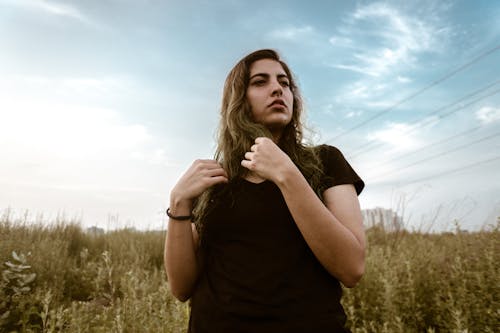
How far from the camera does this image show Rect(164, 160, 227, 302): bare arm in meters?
2.03

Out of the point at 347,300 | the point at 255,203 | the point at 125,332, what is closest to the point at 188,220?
the point at 255,203

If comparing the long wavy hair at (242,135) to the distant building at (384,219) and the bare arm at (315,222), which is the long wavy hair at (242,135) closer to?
the bare arm at (315,222)

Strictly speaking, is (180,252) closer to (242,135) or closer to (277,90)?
(242,135)

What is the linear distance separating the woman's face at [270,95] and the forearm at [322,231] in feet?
2.42

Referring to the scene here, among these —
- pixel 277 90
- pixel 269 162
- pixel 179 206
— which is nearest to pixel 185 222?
pixel 179 206

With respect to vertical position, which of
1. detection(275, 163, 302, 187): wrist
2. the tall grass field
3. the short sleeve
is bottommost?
the tall grass field

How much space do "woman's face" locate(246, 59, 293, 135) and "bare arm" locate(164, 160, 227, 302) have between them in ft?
1.84

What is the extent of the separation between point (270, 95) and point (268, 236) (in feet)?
3.28

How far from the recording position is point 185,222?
6.75 feet

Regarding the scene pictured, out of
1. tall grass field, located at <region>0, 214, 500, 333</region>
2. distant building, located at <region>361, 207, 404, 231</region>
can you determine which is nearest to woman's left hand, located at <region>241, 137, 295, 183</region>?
tall grass field, located at <region>0, 214, 500, 333</region>

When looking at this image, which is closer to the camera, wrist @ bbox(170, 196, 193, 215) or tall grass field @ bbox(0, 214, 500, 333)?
wrist @ bbox(170, 196, 193, 215)

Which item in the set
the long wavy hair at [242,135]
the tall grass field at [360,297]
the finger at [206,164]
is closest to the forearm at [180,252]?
the long wavy hair at [242,135]

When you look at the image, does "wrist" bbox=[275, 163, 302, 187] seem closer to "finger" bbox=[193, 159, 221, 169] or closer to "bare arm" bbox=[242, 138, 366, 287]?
"bare arm" bbox=[242, 138, 366, 287]

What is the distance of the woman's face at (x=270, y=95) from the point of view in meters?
2.37
